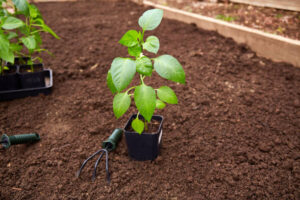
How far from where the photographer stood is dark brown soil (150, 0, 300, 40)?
289cm

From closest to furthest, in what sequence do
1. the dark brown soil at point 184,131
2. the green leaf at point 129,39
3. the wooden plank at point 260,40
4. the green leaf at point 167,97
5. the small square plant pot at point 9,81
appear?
the green leaf at point 129,39, the green leaf at point 167,97, the dark brown soil at point 184,131, the small square plant pot at point 9,81, the wooden plank at point 260,40

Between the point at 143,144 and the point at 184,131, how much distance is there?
0.45 m

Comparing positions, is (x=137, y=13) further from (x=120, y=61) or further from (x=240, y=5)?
(x=120, y=61)

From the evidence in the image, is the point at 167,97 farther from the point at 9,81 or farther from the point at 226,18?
the point at 226,18

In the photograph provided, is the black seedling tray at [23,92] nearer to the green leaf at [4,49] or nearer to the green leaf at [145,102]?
the green leaf at [4,49]

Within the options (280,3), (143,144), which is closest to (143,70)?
(143,144)

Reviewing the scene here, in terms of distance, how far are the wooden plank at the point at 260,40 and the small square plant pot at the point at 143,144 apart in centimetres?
174

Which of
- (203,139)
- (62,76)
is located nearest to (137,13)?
(62,76)

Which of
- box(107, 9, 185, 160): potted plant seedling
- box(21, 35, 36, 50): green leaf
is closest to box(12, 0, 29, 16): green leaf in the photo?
box(21, 35, 36, 50): green leaf

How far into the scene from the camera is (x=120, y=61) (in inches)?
47.8

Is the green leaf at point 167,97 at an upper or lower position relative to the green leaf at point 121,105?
upper

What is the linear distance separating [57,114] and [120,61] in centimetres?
120

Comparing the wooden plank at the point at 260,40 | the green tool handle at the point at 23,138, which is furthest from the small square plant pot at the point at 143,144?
the wooden plank at the point at 260,40

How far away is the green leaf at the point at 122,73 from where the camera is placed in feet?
3.82
